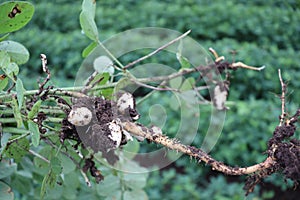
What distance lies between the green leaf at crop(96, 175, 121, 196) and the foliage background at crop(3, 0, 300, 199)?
1814 millimetres

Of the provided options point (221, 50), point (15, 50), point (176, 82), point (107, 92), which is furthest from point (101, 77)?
point (221, 50)

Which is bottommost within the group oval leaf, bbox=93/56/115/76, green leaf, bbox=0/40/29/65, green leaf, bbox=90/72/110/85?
oval leaf, bbox=93/56/115/76

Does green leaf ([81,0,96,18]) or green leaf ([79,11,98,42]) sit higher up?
green leaf ([81,0,96,18])

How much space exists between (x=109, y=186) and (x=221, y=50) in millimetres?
2993

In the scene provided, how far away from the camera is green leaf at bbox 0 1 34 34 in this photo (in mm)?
639

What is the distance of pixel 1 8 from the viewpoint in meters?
0.64

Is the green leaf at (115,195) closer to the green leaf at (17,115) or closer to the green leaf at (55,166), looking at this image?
the green leaf at (55,166)

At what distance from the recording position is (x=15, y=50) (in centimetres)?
71

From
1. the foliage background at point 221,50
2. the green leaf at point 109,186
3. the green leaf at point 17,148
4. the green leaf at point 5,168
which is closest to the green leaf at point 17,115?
the green leaf at point 17,148

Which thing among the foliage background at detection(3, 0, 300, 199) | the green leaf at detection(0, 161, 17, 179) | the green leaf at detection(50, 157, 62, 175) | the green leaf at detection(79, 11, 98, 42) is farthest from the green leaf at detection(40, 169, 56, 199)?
the foliage background at detection(3, 0, 300, 199)

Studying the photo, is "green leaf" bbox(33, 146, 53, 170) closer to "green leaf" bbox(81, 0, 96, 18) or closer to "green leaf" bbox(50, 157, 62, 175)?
"green leaf" bbox(50, 157, 62, 175)

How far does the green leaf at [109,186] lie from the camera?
87cm

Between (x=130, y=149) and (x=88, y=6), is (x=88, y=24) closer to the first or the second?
(x=88, y=6)

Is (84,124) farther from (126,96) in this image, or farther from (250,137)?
(250,137)
